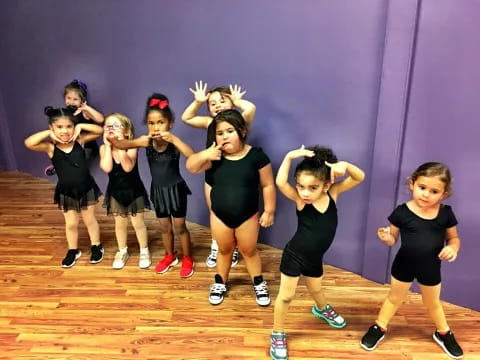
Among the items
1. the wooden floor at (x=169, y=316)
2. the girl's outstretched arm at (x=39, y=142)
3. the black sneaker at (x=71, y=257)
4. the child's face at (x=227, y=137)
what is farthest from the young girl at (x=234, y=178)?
the black sneaker at (x=71, y=257)

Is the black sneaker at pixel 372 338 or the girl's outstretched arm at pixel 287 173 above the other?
the girl's outstretched arm at pixel 287 173

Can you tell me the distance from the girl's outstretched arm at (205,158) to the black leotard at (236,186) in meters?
0.04

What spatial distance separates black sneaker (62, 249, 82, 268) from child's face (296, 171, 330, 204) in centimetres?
157

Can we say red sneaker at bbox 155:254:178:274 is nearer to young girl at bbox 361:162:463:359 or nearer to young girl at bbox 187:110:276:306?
young girl at bbox 187:110:276:306

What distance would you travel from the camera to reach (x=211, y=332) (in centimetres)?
218

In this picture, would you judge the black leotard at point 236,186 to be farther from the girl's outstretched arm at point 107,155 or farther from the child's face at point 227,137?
the girl's outstretched arm at point 107,155

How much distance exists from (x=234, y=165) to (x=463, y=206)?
1.05m

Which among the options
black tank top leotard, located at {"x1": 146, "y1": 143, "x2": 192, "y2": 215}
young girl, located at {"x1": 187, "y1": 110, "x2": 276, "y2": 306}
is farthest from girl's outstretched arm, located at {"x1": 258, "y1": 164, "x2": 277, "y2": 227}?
black tank top leotard, located at {"x1": 146, "y1": 143, "x2": 192, "y2": 215}

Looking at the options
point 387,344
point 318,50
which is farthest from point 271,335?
point 318,50

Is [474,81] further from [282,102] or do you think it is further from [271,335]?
[271,335]

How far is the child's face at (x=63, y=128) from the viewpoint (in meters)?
2.44

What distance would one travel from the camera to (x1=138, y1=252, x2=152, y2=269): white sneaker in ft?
8.86

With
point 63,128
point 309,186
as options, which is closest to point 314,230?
point 309,186

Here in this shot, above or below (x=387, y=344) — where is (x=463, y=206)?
above
